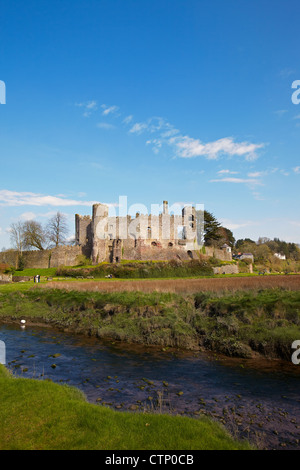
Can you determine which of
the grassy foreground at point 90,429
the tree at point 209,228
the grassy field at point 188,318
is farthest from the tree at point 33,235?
the grassy foreground at point 90,429

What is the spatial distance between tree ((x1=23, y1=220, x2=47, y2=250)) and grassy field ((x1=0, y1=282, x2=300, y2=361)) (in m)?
47.2

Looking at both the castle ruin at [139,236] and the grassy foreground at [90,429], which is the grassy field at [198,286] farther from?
the castle ruin at [139,236]

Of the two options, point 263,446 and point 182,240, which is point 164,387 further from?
point 182,240

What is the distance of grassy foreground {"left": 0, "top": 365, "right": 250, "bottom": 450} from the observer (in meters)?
5.37

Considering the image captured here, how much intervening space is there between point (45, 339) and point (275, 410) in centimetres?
1319

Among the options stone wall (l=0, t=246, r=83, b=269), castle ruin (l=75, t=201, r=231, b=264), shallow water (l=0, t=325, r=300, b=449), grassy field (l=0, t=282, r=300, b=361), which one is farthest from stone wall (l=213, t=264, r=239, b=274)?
Answer: shallow water (l=0, t=325, r=300, b=449)

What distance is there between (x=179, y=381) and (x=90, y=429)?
226 inches

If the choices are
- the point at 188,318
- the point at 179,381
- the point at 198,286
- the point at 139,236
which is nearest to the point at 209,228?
the point at 139,236

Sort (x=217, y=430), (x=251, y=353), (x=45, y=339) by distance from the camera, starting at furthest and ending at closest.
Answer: (x=45, y=339) → (x=251, y=353) → (x=217, y=430)

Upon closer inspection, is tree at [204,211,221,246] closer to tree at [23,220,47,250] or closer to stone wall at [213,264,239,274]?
stone wall at [213,264,239,274]

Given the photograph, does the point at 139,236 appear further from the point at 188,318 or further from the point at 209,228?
the point at 188,318

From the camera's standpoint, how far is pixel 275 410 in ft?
28.6

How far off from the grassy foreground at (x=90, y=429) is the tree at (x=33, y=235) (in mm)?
66372
